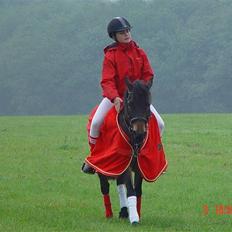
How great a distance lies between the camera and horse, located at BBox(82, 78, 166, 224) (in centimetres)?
823

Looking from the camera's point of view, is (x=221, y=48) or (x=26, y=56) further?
(x=26, y=56)

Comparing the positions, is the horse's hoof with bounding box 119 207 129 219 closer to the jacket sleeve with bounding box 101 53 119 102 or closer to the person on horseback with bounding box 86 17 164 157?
the person on horseback with bounding box 86 17 164 157

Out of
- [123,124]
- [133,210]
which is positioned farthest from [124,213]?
[123,124]

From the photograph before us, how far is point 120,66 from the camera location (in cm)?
889

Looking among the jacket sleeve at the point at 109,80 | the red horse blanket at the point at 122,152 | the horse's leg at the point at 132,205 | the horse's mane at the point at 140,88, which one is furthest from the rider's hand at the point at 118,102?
the horse's leg at the point at 132,205

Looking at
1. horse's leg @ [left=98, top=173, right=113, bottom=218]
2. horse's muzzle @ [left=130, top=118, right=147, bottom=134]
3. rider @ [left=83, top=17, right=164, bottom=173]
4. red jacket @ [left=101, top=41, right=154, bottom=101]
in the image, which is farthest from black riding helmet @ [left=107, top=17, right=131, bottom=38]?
horse's leg @ [left=98, top=173, right=113, bottom=218]

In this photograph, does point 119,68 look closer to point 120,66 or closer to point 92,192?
point 120,66

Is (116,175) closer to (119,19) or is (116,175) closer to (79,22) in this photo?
(119,19)

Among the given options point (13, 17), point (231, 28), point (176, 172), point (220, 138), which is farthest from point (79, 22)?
point (176, 172)

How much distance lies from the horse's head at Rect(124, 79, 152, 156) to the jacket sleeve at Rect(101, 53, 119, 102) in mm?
341

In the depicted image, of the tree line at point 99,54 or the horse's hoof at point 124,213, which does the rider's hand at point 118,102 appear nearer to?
the horse's hoof at point 124,213

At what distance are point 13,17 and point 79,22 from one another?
8.35 meters

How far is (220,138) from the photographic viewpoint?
856 inches

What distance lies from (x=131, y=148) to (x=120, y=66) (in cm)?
89
